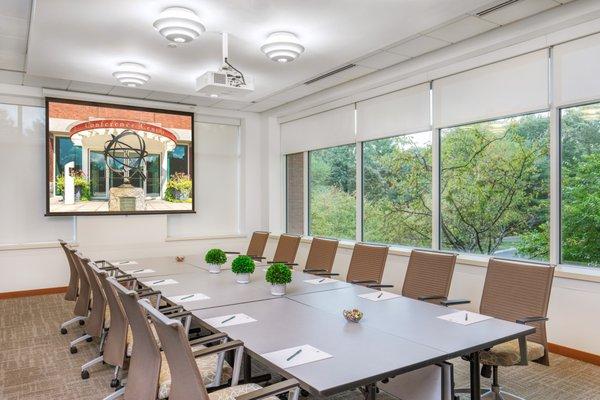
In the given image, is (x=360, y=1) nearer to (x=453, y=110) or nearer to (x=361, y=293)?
(x=453, y=110)

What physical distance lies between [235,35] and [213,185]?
439cm

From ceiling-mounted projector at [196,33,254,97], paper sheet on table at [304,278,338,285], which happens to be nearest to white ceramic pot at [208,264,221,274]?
paper sheet on table at [304,278,338,285]

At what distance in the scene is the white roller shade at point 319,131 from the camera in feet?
22.9

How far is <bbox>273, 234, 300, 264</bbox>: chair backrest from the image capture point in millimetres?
5902

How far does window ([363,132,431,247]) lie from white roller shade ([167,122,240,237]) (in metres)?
3.12

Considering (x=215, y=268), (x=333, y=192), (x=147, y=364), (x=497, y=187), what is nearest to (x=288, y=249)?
(x=215, y=268)

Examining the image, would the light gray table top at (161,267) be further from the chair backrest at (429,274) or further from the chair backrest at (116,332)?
the chair backrest at (429,274)

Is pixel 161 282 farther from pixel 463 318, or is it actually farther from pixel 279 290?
pixel 463 318

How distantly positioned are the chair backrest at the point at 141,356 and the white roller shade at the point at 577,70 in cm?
420

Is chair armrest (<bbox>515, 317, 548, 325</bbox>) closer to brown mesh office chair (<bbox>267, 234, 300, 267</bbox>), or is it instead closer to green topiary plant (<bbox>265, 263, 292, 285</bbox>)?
green topiary plant (<bbox>265, 263, 292, 285</bbox>)

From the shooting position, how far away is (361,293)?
3.65 metres

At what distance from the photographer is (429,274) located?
3.91 meters

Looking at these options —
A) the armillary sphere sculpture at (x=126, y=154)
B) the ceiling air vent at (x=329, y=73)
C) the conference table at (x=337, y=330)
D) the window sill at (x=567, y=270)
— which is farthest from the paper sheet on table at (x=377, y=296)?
the armillary sphere sculpture at (x=126, y=154)

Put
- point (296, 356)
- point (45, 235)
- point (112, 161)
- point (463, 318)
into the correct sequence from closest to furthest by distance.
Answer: point (296, 356)
point (463, 318)
point (45, 235)
point (112, 161)
